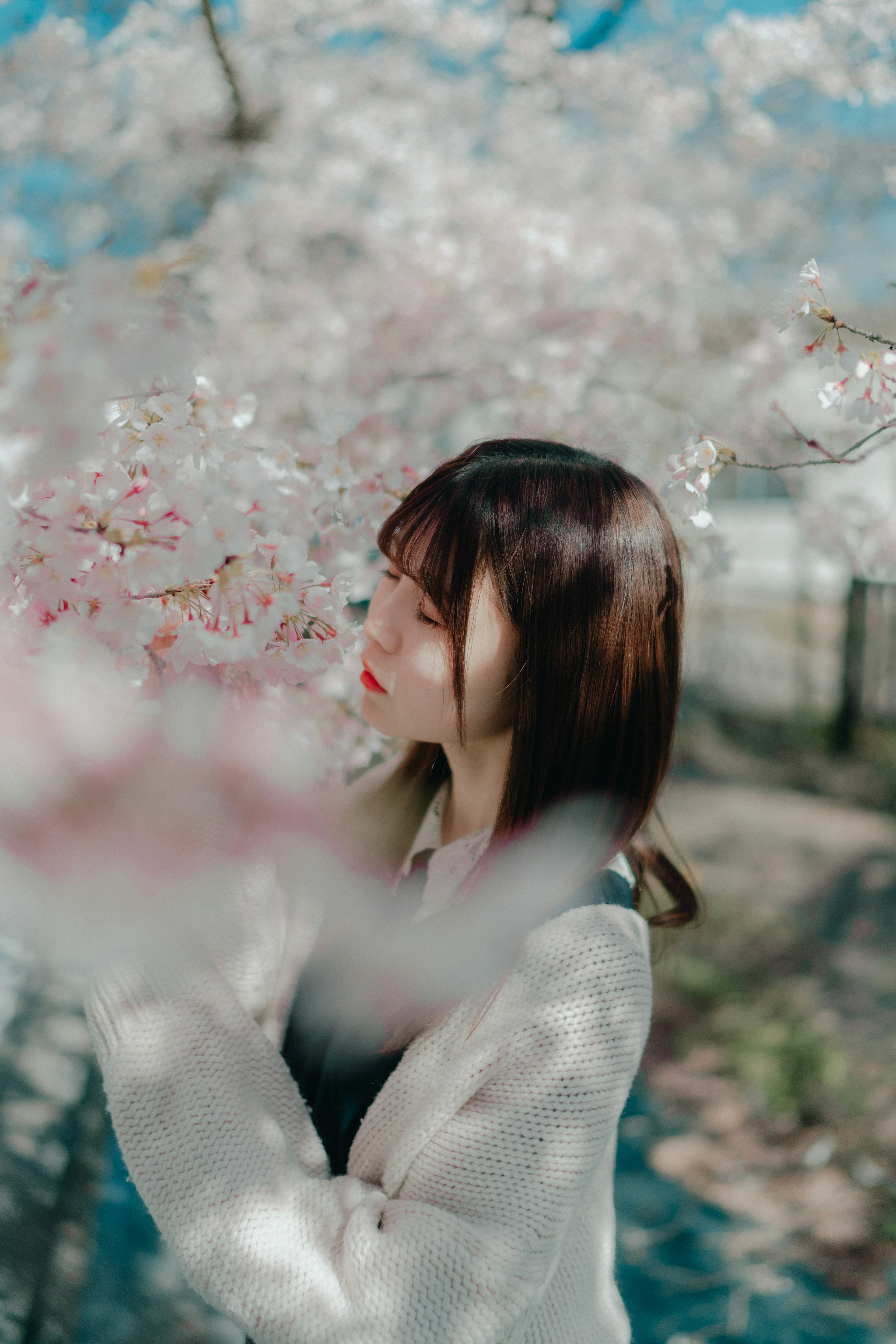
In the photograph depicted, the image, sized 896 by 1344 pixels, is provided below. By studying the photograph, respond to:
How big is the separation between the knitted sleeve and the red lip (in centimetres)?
36

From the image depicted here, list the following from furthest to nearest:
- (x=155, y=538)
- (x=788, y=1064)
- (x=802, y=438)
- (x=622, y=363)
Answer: (x=622, y=363) < (x=788, y=1064) < (x=802, y=438) < (x=155, y=538)

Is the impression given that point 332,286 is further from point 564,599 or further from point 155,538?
point 155,538

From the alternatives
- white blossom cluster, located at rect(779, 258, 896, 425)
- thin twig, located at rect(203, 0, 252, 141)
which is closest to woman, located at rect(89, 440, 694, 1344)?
white blossom cluster, located at rect(779, 258, 896, 425)

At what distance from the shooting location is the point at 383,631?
3.41 feet

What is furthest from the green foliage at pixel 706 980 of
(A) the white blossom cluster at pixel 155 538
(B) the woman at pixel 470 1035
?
(A) the white blossom cluster at pixel 155 538

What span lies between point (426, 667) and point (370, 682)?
0.33 feet

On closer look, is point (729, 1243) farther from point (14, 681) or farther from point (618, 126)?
point (618, 126)

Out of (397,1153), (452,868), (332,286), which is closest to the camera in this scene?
(397,1153)

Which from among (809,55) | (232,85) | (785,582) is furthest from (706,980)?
(785,582)

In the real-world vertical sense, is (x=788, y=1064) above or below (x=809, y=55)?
Answer: below

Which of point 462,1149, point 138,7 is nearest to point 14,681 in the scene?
point 462,1149

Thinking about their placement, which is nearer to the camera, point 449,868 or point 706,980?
point 449,868

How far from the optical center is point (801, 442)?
1370 mm

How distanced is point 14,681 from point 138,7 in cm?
488
